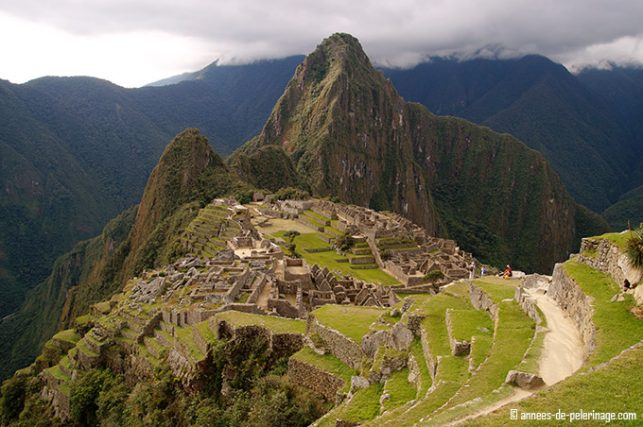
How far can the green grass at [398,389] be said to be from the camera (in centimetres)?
1159

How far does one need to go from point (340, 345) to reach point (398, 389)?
3429 millimetres

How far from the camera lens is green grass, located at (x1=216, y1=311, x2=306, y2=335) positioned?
56.8 ft

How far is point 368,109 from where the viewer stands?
18475cm

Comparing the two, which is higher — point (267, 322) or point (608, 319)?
Result: point (608, 319)

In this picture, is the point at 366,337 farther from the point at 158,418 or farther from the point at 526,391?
the point at 158,418

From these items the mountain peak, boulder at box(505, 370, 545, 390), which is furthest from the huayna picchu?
the mountain peak

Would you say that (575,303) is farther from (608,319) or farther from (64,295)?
(64,295)

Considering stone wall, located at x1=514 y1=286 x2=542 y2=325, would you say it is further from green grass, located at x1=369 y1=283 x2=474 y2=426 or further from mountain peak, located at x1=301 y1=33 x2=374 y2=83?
mountain peak, located at x1=301 y1=33 x2=374 y2=83

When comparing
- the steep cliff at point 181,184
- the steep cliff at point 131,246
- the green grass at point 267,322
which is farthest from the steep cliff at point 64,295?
the green grass at point 267,322

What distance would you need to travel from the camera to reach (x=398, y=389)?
40.0 ft

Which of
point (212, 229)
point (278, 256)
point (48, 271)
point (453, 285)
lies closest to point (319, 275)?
point (278, 256)

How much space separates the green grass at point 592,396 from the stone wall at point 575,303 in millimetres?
2091

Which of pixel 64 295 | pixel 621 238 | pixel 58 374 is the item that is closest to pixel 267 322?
pixel 621 238

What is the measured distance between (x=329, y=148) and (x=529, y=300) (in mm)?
145106
